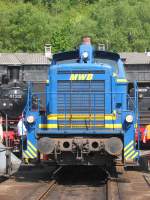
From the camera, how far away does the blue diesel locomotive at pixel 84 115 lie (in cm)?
1211

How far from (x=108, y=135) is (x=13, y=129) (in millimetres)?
8295

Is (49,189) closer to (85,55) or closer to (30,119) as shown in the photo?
(30,119)

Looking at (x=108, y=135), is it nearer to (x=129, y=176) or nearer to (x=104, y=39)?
(x=129, y=176)

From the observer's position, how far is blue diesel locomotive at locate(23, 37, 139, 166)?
12.1 m

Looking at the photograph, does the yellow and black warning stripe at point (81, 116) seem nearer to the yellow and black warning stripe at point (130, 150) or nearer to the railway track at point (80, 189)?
the yellow and black warning stripe at point (130, 150)

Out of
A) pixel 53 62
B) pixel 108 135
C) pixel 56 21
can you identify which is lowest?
pixel 108 135

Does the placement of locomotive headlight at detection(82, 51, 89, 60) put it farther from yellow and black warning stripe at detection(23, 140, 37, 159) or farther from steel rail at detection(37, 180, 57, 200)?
steel rail at detection(37, 180, 57, 200)

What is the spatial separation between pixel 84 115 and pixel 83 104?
0.28m

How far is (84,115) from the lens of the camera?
12.4 metres

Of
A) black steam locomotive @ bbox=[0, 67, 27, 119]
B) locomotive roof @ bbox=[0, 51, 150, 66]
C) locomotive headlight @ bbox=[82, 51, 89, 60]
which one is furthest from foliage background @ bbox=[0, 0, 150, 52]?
locomotive headlight @ bbox=[82, 51, 89, 60]

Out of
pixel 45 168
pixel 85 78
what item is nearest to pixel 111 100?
pixel 85 78

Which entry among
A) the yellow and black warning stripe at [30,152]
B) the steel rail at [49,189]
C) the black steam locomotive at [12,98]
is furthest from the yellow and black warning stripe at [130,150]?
the black steam locomotive at [12,98]

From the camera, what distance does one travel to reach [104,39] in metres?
83.2

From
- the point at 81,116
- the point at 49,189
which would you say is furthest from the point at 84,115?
the point at 49,189
